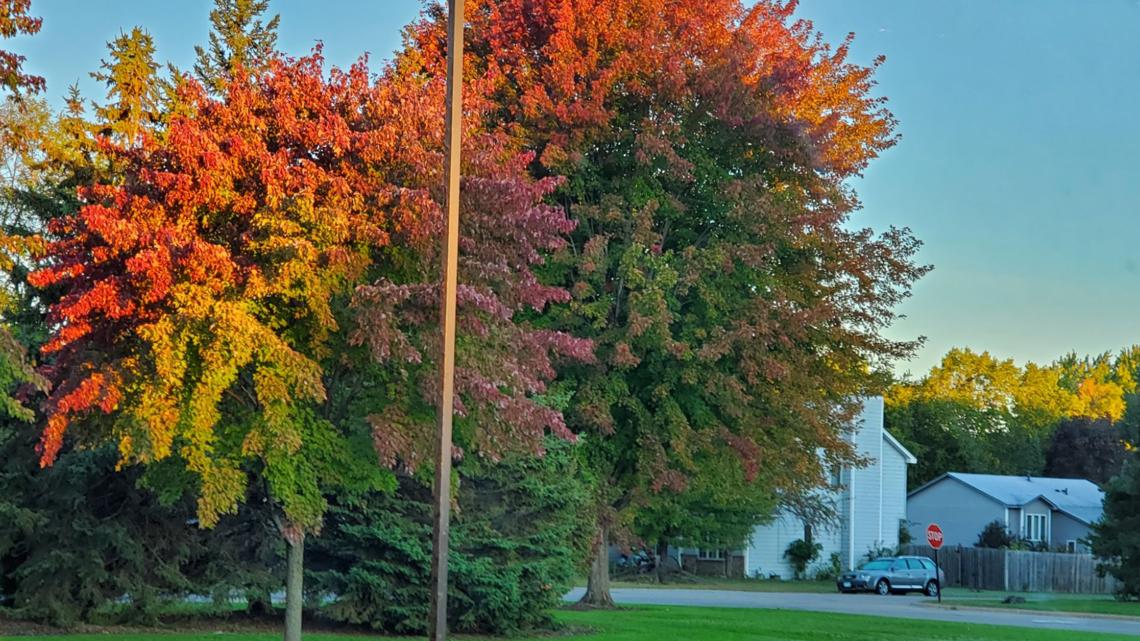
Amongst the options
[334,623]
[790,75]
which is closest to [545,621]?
[334,623]

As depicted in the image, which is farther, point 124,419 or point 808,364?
point 808,364

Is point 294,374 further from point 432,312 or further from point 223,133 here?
point 223,133

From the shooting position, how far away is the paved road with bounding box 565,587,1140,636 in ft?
109

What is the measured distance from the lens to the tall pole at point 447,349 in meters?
14.3

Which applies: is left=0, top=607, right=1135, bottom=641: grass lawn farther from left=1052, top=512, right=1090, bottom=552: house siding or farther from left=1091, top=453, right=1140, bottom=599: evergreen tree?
left=1052, top=512, right=1090, bottom=552: house siding

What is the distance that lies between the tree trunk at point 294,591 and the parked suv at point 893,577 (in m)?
34.6

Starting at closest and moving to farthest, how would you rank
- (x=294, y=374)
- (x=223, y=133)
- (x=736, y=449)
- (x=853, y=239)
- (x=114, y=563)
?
(x=294, y=374), (x=223, y=133), (x=114, y=563), (x=736, y=449), (x=853, y=239)

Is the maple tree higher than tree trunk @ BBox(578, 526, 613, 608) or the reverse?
higher

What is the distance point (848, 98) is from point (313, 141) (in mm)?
16065

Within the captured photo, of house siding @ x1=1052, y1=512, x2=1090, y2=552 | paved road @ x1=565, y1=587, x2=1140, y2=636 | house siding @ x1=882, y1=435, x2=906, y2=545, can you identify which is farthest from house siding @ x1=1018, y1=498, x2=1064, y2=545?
paved road @ x1=565, y1=587, x2=1140, y2=636

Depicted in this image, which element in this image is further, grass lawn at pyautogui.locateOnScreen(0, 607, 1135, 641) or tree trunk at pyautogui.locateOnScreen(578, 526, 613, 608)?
tree trunk at pyautogui.locateOnScreen(578, 526, 613, 608)

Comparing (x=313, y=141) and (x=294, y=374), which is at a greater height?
(x=313, y=141)

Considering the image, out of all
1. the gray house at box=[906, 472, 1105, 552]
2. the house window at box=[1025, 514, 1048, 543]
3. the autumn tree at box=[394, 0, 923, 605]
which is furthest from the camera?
→ the house window at box=[1025, 514, 1048, 543]

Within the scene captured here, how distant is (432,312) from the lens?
17812 mm
